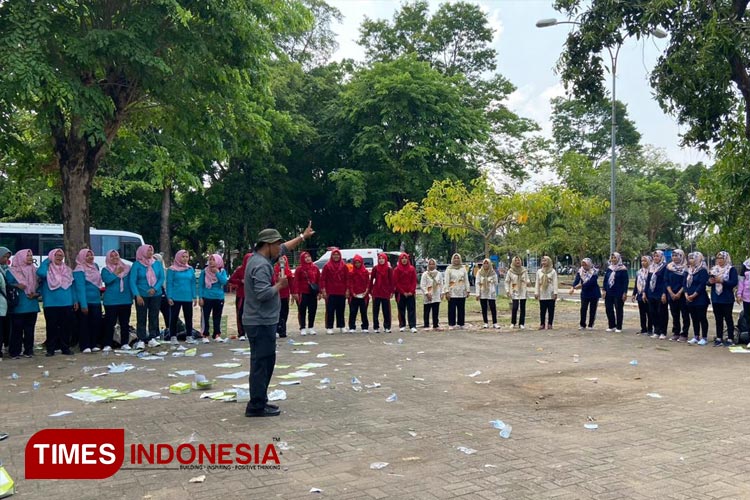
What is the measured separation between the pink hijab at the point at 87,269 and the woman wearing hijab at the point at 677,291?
36.9 ft

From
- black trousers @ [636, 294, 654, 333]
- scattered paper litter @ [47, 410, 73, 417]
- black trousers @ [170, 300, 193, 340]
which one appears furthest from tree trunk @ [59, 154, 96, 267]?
black trousers @ [636, 294, 654, 333]

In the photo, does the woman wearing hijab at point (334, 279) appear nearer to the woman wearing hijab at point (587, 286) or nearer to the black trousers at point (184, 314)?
the black trousers at point (184, 314)

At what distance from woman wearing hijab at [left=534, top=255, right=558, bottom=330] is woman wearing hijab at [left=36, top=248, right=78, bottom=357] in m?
9.88

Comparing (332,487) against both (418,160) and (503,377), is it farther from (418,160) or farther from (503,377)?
(418,160)

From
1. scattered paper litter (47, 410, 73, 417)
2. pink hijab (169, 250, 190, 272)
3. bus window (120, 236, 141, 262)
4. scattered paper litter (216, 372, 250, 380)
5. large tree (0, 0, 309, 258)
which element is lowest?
scattered paper litter (47, 410, 73, 417)

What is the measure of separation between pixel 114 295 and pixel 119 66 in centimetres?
413

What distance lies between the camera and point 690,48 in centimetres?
1284

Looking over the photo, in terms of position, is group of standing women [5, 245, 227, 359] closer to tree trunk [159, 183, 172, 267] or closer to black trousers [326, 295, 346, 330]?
black trousers [326, 295, 346, 330]

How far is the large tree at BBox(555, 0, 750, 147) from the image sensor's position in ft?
39.4

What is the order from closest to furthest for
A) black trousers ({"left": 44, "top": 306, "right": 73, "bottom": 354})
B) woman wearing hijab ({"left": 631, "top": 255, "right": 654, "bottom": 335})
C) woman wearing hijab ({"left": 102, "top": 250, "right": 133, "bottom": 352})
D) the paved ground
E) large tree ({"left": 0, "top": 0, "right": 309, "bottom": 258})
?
the paved ground < large tree ({"left": 0, "top": 0, "right": 309, "bottom": 258}) < black trousers ({"left": 44, "top": 306, "right": 73, "bottom": 354}) < woman wearing hijab ({"left": 102, "top": 250, "right": 133, "bottom": 352}) < woman wearing hijab ({"left": 631, "top": 255, "right": 654, "bottom": 335})

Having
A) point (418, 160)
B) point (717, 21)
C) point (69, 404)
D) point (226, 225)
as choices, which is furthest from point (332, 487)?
point (226, 225)

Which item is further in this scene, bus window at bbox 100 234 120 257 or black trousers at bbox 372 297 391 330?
bus window at bbox 100 234 120 257

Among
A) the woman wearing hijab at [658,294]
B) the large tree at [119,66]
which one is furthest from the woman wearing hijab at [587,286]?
the large tree at [119,66]

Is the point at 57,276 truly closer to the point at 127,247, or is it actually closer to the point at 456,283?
the point at 456,283
